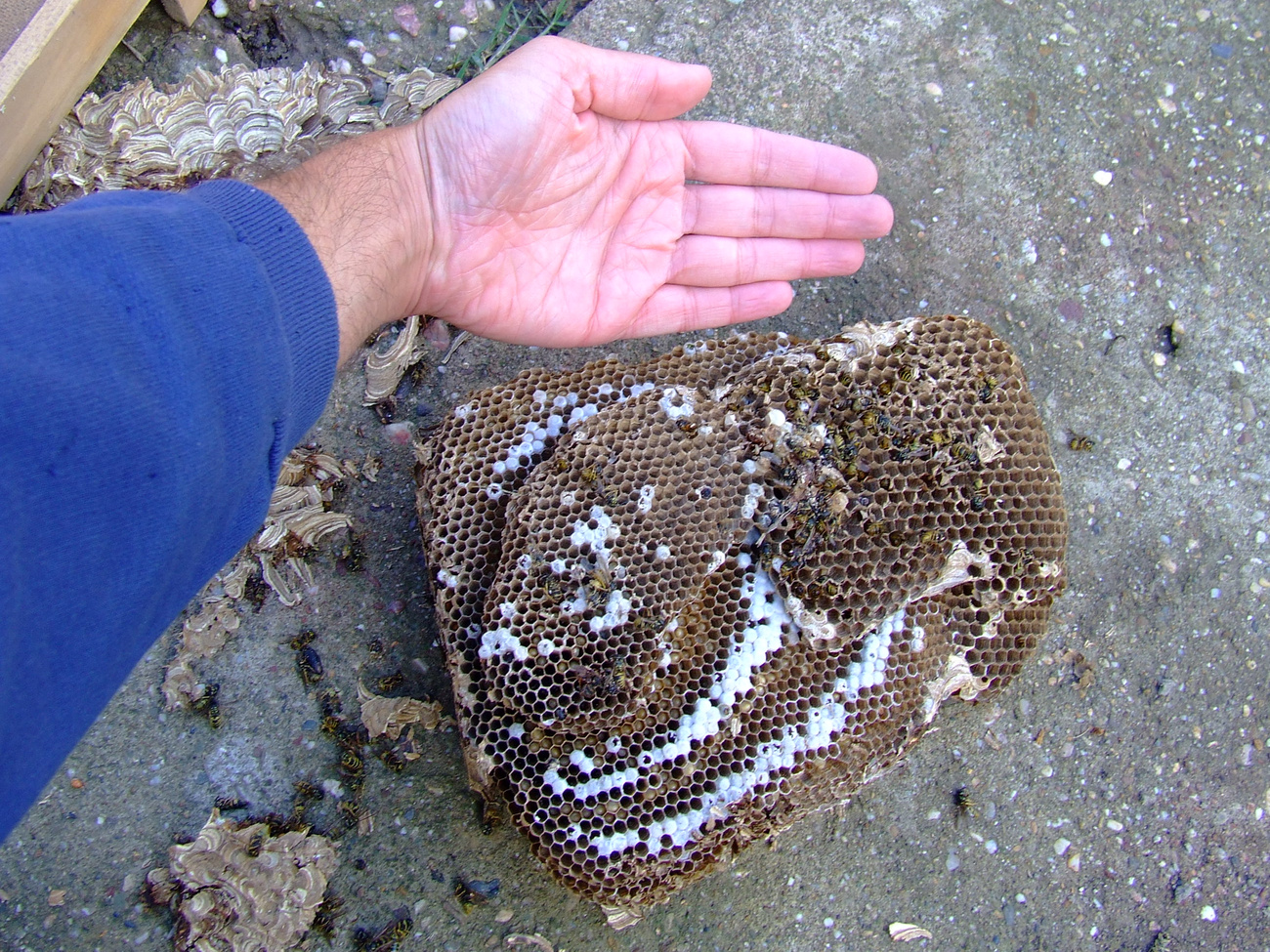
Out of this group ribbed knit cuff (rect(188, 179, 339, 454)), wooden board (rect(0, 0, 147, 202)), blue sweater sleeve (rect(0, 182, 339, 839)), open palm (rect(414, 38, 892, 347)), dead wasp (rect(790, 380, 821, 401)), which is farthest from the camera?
wooden board (rect(0, 0, 147, 202))

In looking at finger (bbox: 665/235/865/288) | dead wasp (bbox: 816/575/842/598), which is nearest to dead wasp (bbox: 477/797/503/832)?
dead wasp (bbox: 816/575/842/598)

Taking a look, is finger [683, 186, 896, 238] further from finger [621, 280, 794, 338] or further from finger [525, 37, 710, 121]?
finger [525, 37, 710, 121]

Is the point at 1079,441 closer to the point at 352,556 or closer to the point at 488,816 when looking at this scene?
the point at 488,816

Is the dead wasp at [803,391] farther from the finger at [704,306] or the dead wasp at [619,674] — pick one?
the dead wasp at [619,674]

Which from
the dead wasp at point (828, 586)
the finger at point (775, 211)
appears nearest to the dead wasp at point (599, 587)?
the dead wasp at point (828, 586)

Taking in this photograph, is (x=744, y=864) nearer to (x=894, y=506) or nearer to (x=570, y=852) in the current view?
(x=570, y=852)

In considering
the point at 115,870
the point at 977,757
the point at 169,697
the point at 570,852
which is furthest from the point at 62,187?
the point at 977,757

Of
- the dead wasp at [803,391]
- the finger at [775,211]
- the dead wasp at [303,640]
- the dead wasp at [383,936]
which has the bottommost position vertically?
the dead wasp at [383,936]
